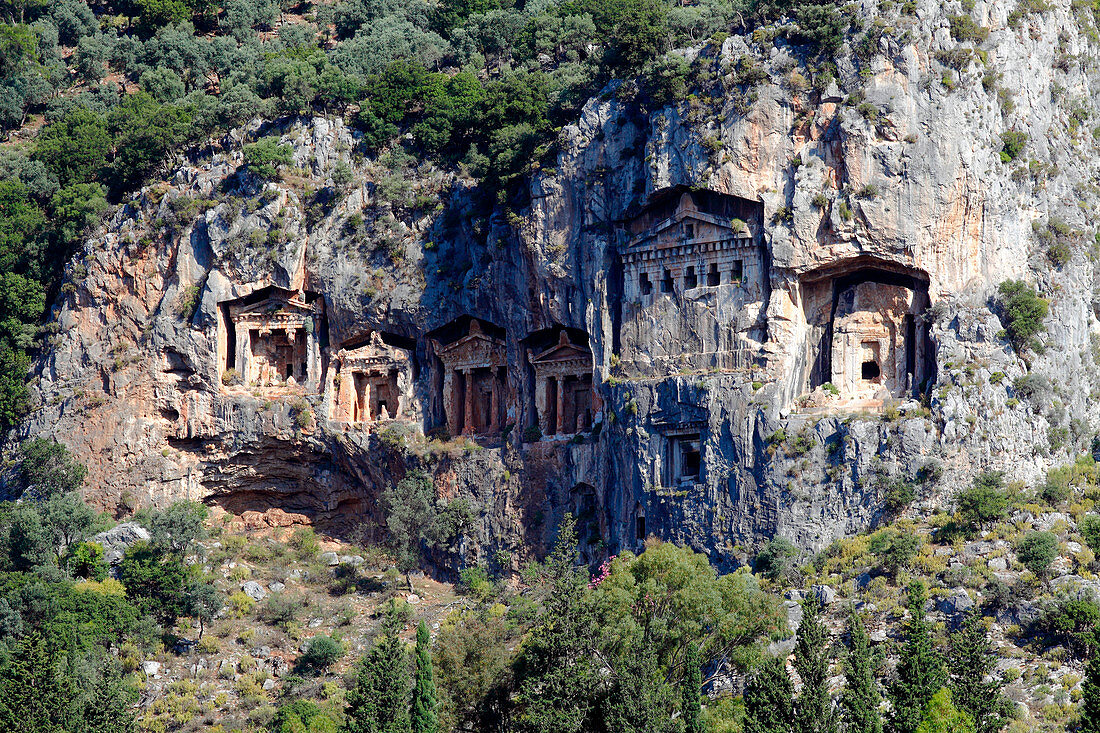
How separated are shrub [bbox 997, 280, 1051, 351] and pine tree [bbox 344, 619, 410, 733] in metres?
27.6

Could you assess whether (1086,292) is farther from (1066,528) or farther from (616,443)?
(616,443)

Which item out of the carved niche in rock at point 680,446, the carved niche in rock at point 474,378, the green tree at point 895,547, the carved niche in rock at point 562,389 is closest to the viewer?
the green tree at point 895,547

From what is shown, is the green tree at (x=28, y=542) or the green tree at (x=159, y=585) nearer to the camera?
the green tree at (x=159, y=585)

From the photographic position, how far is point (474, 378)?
8388 centimetres

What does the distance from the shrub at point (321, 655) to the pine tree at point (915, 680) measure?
79.7 ft


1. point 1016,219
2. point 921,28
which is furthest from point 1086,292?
point 921,28

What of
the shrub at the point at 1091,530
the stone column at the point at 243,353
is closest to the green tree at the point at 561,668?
the shrub at the point at 1091,530

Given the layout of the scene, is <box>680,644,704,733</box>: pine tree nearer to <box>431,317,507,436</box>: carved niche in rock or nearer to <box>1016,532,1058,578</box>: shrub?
<box>1016,532,1058,578</box>: shrub

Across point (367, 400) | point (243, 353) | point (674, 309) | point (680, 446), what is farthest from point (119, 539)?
point (674, 309)

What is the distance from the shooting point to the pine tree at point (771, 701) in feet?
188

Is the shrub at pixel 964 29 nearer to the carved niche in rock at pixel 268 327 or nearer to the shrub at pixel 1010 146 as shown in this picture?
the shrub at pixel 1010 146

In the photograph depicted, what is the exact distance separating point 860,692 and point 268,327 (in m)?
38.9

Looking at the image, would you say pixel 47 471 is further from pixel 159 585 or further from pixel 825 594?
pixel 825 594

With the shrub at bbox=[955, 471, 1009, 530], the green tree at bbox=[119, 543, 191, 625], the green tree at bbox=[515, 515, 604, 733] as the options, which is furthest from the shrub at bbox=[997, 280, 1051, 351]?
the green tree at bbox=[119, 543, 191, 625]
